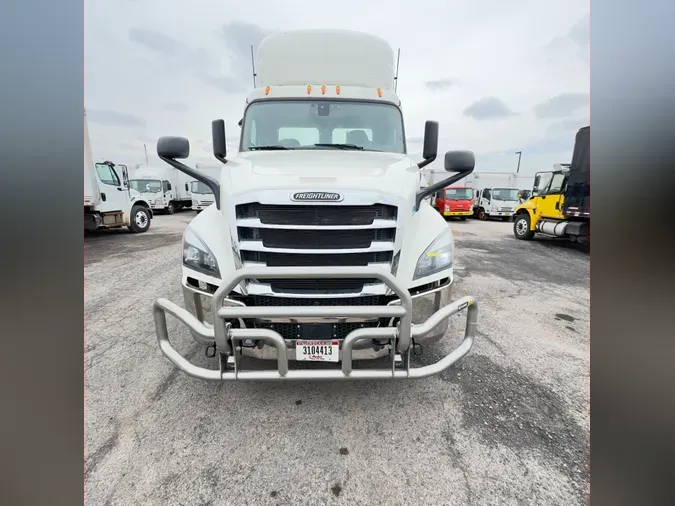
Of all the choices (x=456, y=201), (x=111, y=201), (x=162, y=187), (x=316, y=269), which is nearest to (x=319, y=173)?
(x=316, y=269)

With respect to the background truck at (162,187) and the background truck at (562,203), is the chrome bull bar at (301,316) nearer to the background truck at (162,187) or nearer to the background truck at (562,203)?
the background truck at (562,203)

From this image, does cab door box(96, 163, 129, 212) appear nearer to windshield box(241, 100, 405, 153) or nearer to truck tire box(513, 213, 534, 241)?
windshield box(241, 100, 405, 153)

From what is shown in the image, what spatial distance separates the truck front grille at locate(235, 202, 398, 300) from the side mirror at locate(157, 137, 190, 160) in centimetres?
88

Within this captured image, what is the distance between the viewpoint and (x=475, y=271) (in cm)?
695

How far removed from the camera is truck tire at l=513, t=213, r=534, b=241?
1169cm

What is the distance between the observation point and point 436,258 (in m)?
2.36

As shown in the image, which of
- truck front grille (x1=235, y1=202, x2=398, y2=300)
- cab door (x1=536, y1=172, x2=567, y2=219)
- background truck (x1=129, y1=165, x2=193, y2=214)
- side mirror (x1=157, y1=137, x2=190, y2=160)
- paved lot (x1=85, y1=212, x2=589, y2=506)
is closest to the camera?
paved lot (x1=85, y1=212, x2=589, y2=506)

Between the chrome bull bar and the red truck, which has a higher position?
the red truck

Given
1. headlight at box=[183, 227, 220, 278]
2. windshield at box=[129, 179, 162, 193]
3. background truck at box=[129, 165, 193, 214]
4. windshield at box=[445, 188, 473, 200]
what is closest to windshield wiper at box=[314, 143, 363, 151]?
headlight at box=[183, 227, 220, 278]

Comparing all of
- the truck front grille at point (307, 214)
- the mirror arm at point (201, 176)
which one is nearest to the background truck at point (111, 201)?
the mirror arm at point (201, 176)

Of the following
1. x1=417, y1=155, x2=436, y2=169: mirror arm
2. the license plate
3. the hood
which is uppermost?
x1=417, y1=155, x2=436, y2=169: mirror arm

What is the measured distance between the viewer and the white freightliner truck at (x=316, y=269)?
1.88 meters

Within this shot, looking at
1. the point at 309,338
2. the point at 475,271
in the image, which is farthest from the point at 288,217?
the point at 475,271

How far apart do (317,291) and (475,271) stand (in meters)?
5.66
